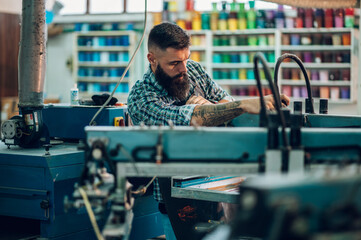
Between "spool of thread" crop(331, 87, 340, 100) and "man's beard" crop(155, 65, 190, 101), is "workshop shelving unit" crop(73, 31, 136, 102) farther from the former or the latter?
"man's beard" crop(155, 65, 190, 101)

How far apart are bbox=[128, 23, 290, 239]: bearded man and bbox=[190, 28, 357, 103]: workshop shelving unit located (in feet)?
15.0

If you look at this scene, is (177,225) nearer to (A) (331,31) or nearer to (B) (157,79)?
(B) (157,79)

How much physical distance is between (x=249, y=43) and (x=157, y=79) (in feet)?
16.9

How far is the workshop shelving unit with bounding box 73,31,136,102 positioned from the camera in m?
8.55

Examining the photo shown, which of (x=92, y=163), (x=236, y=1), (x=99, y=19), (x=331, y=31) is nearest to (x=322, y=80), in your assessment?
(x=331, y=31)

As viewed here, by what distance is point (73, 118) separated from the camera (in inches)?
96.3

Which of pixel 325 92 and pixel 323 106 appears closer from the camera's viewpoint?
pixel 323 106

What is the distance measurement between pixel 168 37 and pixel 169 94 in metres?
0.28

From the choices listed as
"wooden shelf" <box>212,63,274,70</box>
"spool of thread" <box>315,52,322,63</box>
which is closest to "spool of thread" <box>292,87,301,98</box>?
"spool of thread" <box>315,52,322,63</box>

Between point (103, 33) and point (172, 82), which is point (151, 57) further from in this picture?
point (103, 33)

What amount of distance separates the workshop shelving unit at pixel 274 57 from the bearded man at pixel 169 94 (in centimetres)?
458

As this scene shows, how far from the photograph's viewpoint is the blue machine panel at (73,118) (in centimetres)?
238

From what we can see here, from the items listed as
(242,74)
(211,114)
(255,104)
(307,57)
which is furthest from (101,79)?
(255,104)

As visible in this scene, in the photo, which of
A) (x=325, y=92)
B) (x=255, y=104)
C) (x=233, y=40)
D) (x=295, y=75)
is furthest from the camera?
(x=233, y=40)
